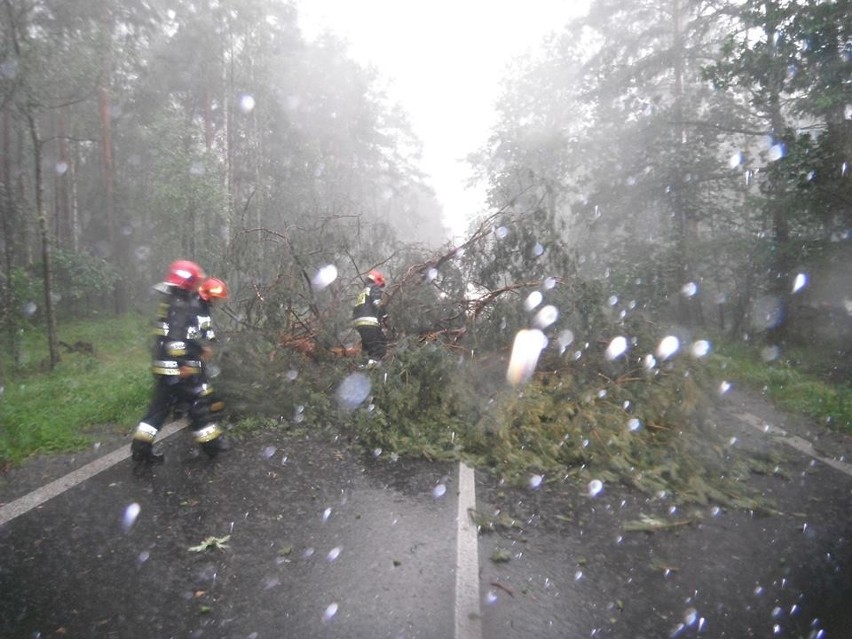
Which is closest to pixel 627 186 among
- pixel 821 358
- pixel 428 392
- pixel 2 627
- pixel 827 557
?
pixel 821 358

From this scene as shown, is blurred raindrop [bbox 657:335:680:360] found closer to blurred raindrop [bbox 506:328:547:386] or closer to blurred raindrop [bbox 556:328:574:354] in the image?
blurred raindrop [bbox 556:328:574:354]

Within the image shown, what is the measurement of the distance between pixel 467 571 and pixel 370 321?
431cm

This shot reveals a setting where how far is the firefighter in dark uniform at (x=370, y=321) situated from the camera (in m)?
7.14

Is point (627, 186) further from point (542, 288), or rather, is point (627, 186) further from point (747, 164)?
point (542, 288)

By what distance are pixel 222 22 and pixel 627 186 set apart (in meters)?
15.5

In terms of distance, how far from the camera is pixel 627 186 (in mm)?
14766

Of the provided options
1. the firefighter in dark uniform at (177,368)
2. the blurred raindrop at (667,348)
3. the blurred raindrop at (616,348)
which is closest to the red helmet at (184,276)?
the firefighter in dark uniform at (177,368)

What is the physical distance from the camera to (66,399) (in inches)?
266

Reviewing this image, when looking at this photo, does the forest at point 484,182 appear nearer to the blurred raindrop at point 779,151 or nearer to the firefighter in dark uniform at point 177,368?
the blurred raindrop at point 779,151

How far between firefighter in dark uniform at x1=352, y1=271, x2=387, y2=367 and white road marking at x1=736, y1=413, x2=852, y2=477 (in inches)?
195

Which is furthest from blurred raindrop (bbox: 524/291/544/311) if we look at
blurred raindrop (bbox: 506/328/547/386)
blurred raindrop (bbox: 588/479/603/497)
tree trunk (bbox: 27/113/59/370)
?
tree trunk (bbox: 27/113/59/370)

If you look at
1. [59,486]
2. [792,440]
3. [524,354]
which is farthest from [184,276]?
[792,440]

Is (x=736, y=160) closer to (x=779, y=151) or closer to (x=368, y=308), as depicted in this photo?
(x=779, y=151)

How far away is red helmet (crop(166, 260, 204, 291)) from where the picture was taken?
486 cm
